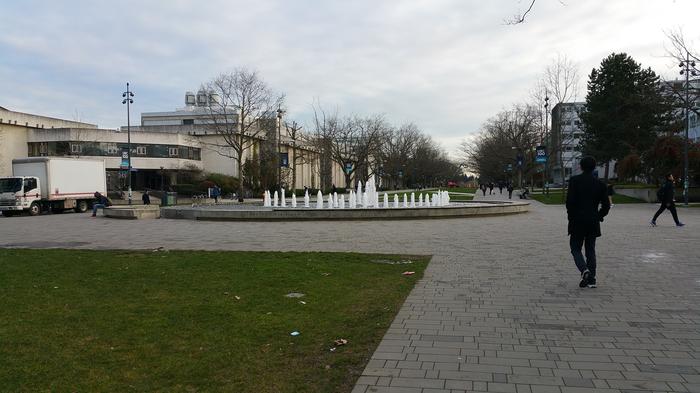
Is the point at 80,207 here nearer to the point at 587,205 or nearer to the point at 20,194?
the point at 20,194

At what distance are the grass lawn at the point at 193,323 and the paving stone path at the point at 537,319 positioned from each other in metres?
0.48

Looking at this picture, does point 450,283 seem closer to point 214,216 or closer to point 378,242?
point 378,242

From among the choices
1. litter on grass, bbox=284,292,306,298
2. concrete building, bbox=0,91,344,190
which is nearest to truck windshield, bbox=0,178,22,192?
concrete building, bbox=0,91,344,190

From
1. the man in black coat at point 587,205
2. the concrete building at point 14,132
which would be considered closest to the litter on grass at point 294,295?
the man in black coat at point 587,205

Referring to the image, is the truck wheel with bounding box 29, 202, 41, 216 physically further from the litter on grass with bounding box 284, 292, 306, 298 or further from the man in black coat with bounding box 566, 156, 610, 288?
the man in black coat with bounding box 566, 156, 610, 288

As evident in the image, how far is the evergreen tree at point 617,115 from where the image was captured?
53.4 m

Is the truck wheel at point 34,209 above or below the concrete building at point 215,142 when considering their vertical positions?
below

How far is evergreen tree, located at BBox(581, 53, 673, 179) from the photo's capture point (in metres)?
53.4

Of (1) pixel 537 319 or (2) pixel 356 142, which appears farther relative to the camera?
(2) pixel 356 142

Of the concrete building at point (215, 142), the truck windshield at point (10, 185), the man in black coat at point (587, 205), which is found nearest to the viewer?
the man in black coat at point (587, 205)

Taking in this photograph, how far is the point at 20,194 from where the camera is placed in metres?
31.0

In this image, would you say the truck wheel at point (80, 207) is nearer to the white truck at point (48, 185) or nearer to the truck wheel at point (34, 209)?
the white truck at point (48, 185)

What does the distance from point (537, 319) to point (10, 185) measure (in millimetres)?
34136

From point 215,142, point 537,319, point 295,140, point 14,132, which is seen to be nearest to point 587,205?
point 537,319
